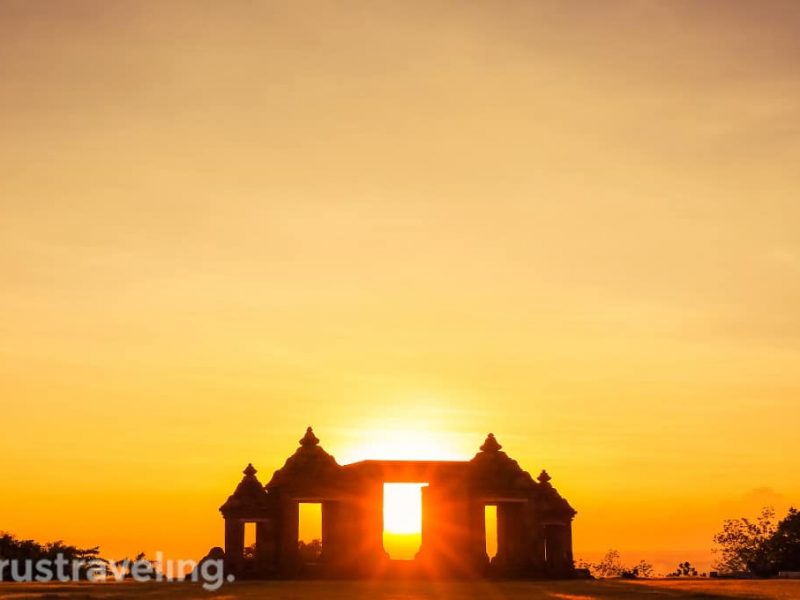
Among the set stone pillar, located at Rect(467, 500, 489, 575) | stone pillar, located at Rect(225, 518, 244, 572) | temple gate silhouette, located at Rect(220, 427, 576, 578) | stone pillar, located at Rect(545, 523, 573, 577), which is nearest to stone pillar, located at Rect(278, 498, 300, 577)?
temple gate silhouette, located at Rect(220, 427, 576, 578)

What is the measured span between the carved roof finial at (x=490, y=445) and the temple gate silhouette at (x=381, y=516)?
47 millimetres

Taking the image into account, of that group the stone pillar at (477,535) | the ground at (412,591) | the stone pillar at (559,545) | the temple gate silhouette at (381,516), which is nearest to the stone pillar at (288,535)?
the temple gate silhouette at (381,516)

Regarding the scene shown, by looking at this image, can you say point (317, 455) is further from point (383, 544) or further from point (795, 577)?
point (795, 577)

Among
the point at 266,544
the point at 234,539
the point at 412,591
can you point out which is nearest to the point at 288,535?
the point at 266,544

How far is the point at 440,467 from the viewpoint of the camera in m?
51.8

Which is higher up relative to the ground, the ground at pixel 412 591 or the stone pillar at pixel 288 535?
the stone pillar at pixel 288 535

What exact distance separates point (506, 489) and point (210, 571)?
550 inches

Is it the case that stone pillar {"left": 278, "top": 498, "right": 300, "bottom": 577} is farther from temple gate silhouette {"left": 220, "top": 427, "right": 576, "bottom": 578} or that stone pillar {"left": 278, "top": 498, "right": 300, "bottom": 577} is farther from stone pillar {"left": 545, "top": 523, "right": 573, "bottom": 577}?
stone pillar {"left": 545, "top": 523, "right": 573, "bottom": 577}

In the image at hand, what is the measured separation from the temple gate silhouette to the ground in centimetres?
617

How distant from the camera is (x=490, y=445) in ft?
172

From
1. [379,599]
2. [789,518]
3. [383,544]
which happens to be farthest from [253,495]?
[789,518]

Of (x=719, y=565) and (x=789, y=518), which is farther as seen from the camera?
(x=719, y=565)

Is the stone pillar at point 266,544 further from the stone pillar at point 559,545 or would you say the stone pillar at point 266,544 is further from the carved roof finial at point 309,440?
the stone pillar at point 559,545

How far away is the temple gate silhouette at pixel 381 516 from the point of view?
50531mm
